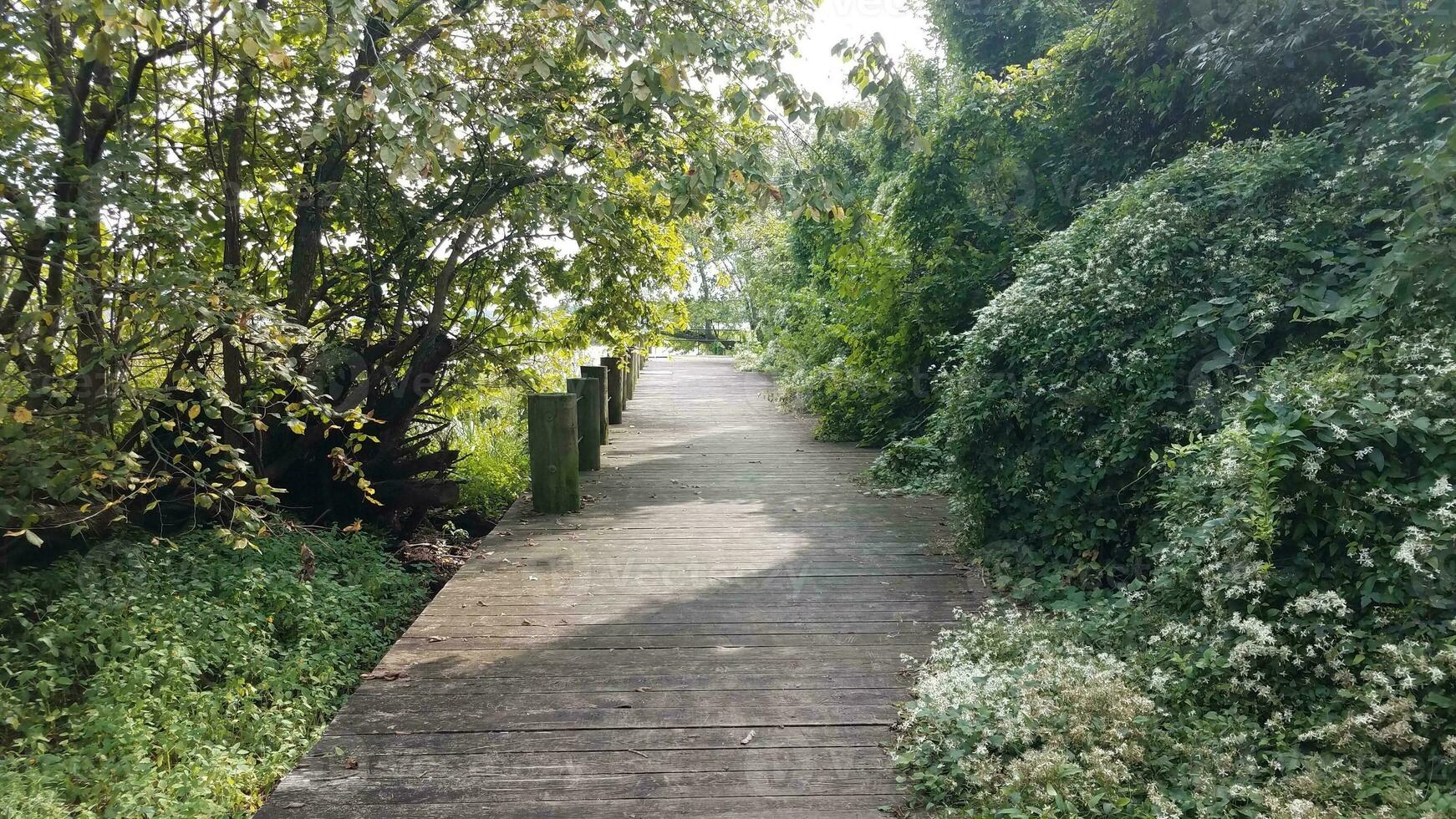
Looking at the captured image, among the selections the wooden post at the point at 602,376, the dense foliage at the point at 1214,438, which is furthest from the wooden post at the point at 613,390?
the dense foliage at the point at 1214,438

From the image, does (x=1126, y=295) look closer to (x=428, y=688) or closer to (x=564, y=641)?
(x=564, y=641)

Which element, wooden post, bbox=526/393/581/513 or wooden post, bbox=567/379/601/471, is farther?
wooden post, bbox=567/379/601/471

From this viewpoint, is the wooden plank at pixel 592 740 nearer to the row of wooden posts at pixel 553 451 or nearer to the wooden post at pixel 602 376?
the row of wooden posts at pixel 553 451

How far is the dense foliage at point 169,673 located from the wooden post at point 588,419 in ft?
11.5

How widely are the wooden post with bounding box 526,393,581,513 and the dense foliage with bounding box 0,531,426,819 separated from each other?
1.79 m

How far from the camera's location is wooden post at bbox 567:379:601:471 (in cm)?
891

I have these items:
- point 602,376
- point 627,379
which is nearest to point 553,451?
point 602,376

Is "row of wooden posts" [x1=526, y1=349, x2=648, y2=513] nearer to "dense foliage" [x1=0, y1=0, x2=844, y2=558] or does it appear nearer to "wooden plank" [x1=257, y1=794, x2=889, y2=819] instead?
"dense foliage" [x1=0, y1=0, x2=844, y2=558]

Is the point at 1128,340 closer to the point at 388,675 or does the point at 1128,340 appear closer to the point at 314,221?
the point at 388,675

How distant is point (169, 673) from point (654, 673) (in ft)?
6.82

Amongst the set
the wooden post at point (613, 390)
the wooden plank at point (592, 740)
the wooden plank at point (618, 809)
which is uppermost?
the wooden post at point (613, 390)

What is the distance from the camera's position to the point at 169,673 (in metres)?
4.00

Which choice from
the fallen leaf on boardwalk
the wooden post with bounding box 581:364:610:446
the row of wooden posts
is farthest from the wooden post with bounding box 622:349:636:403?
the fallen leaf on boardwalk

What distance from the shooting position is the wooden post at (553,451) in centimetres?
706
